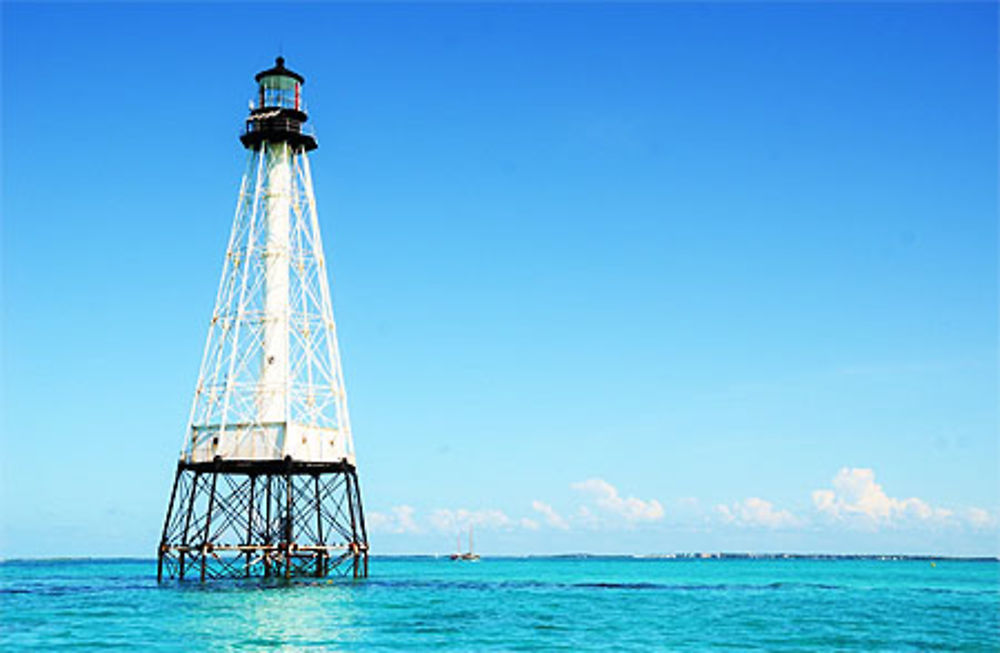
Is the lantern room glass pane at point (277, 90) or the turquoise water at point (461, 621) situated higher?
the lantern room glass pane at point (277, 90)

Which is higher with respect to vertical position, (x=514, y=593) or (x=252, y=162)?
(x=252, y=162)

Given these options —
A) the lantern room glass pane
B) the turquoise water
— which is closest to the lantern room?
the lantern room glass pane

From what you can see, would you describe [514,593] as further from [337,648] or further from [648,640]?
[337,648]

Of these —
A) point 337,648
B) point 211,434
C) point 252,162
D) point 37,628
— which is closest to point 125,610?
point 37,628

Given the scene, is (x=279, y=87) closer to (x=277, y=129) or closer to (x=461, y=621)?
(x=277, y=129)

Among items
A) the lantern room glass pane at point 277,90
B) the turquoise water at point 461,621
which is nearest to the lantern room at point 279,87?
the lantern room glass pane at point 277,90

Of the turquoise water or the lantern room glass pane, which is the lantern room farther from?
the turquoise water

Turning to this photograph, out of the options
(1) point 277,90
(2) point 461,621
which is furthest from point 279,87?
(2) point 461,621

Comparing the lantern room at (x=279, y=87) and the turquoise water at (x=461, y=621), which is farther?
the lantern room at (x=279, y=87)

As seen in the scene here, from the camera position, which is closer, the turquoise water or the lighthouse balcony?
the turquoise water

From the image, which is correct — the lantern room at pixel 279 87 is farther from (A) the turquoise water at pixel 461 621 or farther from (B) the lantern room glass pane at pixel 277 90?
(A) the turquoise water at pixel 461 621

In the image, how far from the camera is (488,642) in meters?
34.9

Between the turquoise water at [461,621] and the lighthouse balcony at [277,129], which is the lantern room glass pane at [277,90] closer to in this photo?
the lighthouse balcony at [277,129]

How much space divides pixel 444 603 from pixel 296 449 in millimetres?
10954
